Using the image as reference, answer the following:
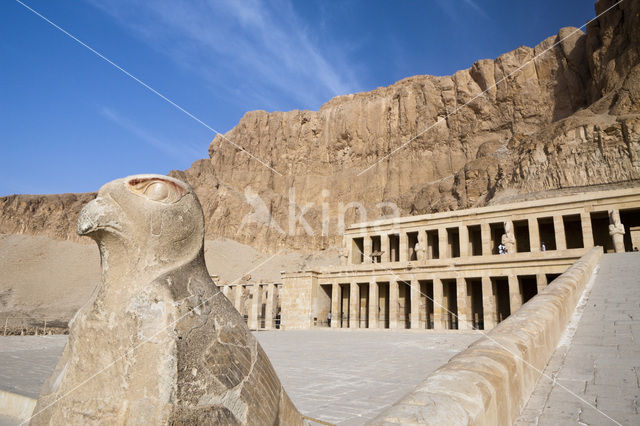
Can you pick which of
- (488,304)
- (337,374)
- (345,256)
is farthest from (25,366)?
(345,256)

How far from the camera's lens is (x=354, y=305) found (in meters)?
27.2

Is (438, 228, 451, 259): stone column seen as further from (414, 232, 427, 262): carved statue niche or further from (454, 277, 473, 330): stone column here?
(454, 277, 473, 330): stone column

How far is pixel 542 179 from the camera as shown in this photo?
36.9 metres

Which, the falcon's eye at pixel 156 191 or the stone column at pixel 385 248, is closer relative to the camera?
the falcon's eye at pixel 156 191

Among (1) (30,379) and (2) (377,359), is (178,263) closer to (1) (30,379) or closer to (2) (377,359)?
(1) (30,379)

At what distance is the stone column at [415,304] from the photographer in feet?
79.0

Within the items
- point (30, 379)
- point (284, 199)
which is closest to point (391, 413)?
point (30, 379)

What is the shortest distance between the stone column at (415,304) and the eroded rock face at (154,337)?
74.5ft

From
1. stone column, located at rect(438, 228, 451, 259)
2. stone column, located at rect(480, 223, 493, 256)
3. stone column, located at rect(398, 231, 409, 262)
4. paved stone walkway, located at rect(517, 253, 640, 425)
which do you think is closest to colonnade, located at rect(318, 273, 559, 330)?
stone column, located at rect(480, 223, 493, 256)

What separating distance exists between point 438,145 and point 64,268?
60.7 meters

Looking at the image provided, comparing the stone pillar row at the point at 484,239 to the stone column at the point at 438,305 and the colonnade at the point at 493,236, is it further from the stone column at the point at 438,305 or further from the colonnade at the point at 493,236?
the stone column at the point at 438,305

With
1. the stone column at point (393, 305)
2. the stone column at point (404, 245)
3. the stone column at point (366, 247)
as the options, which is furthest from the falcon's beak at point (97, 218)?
the stone column at point (366, 247)

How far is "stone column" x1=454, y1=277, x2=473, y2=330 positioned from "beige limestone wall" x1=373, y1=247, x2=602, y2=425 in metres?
16.9

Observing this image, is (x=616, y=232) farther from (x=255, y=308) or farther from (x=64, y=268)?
(x=64, y=268)
